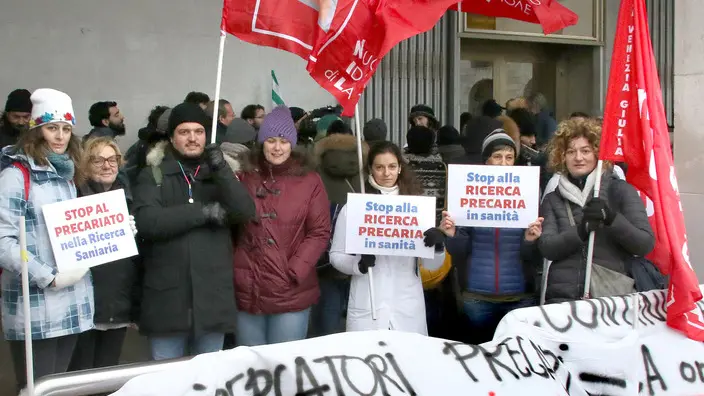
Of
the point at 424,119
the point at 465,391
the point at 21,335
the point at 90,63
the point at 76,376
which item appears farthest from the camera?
the point at 90,63

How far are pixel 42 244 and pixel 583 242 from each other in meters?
2.91

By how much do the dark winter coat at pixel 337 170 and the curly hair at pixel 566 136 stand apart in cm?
134

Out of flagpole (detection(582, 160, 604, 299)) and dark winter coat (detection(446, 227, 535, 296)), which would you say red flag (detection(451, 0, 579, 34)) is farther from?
dark winter coat (detection(446, 227, 535, 296))

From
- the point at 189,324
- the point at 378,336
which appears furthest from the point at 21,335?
the point at 378,336

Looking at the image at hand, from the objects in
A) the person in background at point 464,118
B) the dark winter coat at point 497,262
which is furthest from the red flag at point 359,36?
the person in background at point 464,118

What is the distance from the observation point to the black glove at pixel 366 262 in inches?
179

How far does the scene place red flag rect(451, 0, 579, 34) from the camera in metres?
5.64

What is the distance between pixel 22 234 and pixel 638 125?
3200 millimetres

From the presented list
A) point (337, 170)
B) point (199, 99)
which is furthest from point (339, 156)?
point (199, 99)

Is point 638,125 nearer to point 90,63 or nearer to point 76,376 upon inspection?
point 76,376

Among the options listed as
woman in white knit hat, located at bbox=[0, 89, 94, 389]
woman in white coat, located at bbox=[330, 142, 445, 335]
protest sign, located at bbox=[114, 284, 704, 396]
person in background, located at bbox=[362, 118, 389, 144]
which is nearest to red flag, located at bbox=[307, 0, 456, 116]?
woman in white coat, located at bbox=[330, 142, 445, 335]

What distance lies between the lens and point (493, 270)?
4.82 metres

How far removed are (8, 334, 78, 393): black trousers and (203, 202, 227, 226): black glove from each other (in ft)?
3.20

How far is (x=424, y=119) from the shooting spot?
297 inches
